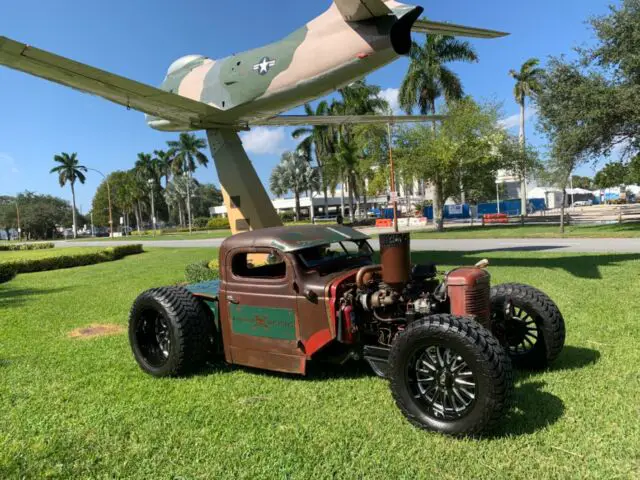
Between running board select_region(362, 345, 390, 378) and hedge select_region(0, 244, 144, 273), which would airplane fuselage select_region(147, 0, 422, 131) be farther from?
hedge select_region(0, 244, 144, 273)

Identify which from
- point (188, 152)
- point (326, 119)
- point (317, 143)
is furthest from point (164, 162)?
point (326, 119)

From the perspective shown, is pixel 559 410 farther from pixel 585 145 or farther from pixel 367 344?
pixel 585 145

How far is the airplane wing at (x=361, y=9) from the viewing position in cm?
833

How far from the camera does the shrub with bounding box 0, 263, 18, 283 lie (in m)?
16.0

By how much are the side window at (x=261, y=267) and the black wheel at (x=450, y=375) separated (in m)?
1.65

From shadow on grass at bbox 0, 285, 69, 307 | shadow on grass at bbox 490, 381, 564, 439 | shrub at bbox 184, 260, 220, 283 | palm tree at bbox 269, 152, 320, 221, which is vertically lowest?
shadow on grass at bbox 0, 285, 69, 307

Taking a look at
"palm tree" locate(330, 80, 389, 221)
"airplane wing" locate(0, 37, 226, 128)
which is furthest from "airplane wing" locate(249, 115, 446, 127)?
"palm tree" locate(330, 80, 389, 221)

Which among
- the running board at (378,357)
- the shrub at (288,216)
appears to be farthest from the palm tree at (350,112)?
the running board at (378,357)

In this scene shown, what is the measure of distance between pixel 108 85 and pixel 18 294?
6.38m

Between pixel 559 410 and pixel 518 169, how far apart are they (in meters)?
30.5

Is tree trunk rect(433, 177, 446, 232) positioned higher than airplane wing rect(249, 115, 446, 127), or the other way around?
airplane wing rect(249, 115, 446, 127)

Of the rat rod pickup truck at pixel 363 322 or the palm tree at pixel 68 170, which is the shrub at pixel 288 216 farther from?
the rat rod pickup truck at pixel 363 322

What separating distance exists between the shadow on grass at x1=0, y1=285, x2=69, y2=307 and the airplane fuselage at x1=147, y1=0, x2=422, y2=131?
19.0 ft

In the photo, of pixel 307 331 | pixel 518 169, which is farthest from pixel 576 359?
pixel 518 169
